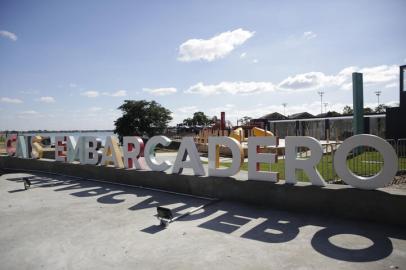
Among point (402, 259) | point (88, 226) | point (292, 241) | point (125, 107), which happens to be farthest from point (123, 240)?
point (125, 107)

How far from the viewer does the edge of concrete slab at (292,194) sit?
6.29m

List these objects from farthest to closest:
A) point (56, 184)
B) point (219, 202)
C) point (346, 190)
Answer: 1. point (56, 184)
2. point (219, 202)
3. point (346, 190)

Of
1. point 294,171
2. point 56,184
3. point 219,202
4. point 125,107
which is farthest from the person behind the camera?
point 125,107

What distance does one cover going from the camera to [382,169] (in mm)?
6324

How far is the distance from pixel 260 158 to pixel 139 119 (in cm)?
3803

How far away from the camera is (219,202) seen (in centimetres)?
859

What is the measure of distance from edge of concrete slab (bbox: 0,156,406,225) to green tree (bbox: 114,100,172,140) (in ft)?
108

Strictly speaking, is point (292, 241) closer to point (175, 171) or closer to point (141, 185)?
point (175, 171)

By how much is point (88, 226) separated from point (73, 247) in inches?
47.1

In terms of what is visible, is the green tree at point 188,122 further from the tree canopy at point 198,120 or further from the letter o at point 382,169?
the letter o at point 382,169

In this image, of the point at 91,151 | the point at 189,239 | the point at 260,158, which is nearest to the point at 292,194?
the point at 260,158

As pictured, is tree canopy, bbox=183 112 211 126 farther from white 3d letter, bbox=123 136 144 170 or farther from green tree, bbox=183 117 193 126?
white 3d letter, bbox=123 136 144 170

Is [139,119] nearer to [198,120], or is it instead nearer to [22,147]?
[22,147]

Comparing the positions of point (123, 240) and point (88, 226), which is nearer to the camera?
point (123, 240)
